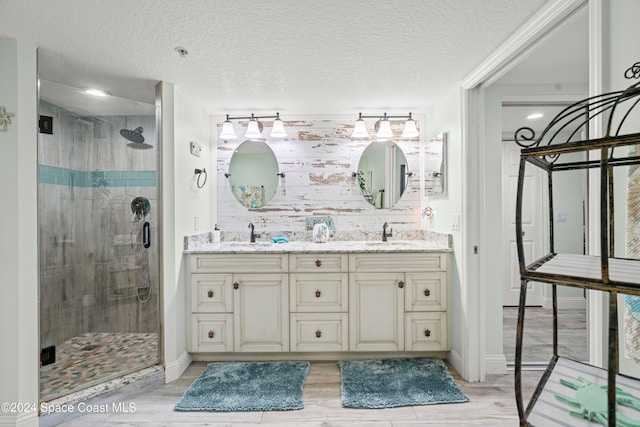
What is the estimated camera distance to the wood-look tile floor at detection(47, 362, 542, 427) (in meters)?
1.95

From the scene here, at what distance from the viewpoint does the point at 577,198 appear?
415 centimetres

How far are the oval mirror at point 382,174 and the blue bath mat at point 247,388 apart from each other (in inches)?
65.9

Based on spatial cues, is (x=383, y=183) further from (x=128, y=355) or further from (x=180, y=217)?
(x=128, y=355)

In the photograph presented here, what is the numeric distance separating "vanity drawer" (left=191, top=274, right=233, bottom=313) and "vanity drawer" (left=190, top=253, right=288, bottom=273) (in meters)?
0.06

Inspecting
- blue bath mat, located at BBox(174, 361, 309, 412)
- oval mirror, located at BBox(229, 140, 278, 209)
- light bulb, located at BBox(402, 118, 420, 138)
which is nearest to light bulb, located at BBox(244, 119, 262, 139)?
oval mirror, located at BBox(229, 140, 278, 209)

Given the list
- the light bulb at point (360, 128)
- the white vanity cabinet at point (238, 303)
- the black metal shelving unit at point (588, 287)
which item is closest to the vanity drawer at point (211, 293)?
the white vanity cabinet at point (238, 303)

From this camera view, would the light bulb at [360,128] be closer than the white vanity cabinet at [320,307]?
No

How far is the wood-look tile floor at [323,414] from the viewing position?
1948 millimetres

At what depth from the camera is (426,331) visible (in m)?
2.69

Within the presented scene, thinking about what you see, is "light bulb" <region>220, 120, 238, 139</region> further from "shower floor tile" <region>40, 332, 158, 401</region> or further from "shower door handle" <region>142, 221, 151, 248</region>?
"shower floor tile" <region>40, 332, 158, 401</region>

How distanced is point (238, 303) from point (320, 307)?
0.65 m

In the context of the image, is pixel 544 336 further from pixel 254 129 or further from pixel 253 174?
pixel 254 129

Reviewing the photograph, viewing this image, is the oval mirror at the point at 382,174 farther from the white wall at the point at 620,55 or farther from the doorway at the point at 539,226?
the white wall at the point at 620,55

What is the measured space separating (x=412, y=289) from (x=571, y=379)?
6.11 feet
